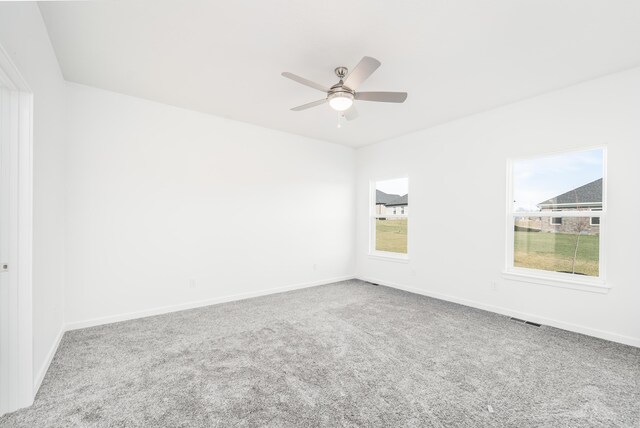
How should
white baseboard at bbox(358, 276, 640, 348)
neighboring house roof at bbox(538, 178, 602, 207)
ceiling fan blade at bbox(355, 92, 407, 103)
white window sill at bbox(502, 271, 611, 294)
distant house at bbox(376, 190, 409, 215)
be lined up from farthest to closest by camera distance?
distant house at bbox(376, 190, 409, 215), neighboring house roof at bbox(538, 178, 602, 207), white window sill at bbox(502, 271, 611, 294), white baseboard at bbox(358, 276, 640, 348), ceiling fan blade at bbox(355, 92, 407, 103)

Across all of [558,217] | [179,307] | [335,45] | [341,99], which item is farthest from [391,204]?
[179,307]

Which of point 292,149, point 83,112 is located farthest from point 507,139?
point 83,112

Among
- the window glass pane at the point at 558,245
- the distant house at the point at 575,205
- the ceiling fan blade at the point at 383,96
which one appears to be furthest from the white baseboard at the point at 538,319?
the ceiling fan blade at the point at 383,96

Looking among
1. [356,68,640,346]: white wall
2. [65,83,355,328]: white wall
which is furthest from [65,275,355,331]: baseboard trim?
[356,68,640,346]: white wall

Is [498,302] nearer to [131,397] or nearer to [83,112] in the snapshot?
[131,397]

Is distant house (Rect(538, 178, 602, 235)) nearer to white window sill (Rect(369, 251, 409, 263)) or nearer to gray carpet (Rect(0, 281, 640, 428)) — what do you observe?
gray carpet (Rect(0, 281, 640, 428))

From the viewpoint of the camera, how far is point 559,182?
134 inches

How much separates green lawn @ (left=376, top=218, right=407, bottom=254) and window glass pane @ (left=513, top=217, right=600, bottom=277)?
172cm

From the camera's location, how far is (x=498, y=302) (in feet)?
12.2

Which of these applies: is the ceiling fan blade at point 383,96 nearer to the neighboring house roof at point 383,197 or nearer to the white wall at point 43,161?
the white wall at point 43,161

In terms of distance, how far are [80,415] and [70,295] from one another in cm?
182

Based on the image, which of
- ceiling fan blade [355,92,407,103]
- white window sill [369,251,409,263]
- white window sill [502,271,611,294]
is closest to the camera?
ceiling fan blade [355,92,407,103]

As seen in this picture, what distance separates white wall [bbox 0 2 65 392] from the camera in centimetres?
177

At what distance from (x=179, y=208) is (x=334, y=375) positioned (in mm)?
2853
